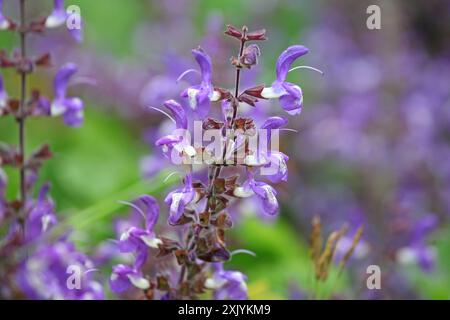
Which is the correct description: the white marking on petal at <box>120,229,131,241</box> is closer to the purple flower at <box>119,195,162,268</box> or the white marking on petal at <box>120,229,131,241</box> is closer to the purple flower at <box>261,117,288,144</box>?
the purple flower at <box>119,195,162,268</box>

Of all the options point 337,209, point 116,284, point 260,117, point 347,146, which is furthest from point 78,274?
point 347,146

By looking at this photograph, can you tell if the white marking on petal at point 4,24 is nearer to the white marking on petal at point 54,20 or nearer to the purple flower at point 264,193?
the white marking on petal at point 54,20

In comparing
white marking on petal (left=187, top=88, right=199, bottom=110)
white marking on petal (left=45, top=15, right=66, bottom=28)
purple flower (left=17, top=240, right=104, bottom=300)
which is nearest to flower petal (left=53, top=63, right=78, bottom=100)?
white marking on petal (left=45, top=15, right=66, bottom=28)

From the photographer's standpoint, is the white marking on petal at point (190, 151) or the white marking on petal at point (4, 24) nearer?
the white marking on petal at point (190, 151)

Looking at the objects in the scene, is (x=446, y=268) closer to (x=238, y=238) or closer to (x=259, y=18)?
(x=238, y=238)

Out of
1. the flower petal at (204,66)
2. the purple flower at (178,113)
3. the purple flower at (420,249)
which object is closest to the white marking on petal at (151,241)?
the purple flower at (178,113)

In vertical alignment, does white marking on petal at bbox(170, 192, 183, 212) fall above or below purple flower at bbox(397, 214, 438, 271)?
below
